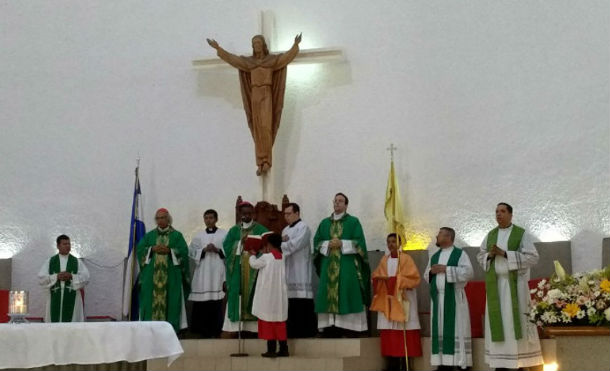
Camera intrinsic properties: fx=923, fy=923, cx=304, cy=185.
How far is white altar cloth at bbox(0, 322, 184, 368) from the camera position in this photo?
5348 millimetres

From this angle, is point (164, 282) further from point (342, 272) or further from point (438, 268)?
point (438, 268)

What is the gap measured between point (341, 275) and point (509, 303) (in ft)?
5.94

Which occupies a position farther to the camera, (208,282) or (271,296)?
(208,282)

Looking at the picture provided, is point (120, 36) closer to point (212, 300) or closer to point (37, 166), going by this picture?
point (37, 166)

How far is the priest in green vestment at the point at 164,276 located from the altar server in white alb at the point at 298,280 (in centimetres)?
140

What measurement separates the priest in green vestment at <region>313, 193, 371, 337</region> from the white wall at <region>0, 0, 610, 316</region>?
1159 millimetres

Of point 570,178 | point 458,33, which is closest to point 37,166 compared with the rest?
point 458,33

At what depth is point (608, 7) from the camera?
10.4 metres

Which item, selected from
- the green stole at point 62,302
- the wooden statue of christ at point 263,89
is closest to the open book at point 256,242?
the wooden statue of christ at point 263,89

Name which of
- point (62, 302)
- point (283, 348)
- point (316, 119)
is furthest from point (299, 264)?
point (62, 302)

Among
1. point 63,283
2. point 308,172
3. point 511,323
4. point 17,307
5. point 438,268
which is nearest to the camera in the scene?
point 17,307

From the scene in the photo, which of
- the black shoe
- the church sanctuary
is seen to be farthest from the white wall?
the black shoe

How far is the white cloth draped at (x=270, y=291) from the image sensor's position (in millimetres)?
9086

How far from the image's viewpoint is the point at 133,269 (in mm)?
10992
